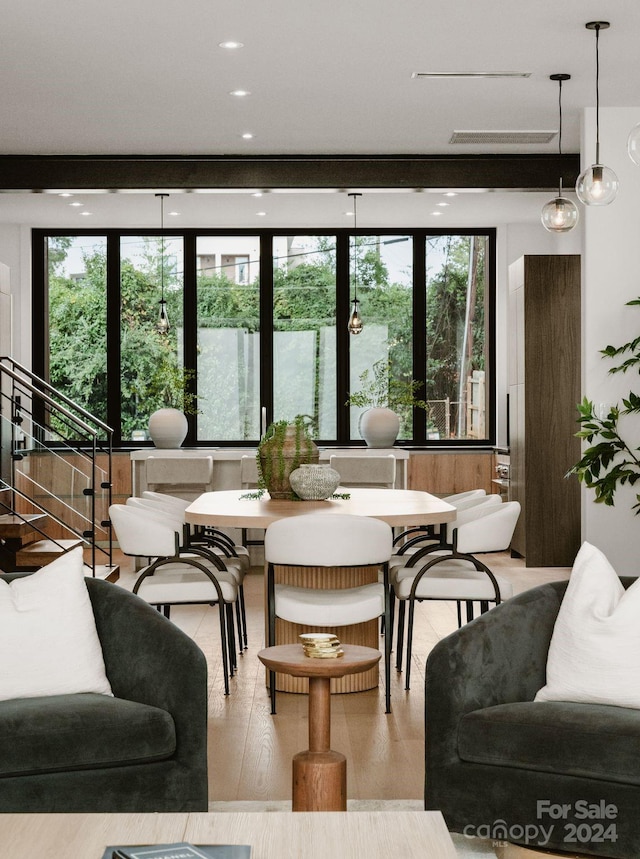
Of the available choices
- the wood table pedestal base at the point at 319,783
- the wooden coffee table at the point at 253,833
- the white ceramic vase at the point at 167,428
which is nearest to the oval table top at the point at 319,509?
the wood table pedestal base at the point at 319,783

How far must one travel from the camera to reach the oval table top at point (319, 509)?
435cm

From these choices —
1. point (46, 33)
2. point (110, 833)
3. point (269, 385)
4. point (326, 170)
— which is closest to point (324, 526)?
point (110, 833)

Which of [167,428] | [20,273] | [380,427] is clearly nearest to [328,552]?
[380,427]

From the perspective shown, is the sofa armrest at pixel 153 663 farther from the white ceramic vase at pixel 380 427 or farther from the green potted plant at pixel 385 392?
the green potted plant at pixel 385 392

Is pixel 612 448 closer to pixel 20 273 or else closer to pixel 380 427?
pixel 380 427

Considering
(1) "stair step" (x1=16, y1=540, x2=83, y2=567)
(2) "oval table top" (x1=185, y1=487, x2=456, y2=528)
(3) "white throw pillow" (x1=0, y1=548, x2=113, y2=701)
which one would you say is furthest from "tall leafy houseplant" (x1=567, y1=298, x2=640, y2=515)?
(3) "white throw pillow" (x1=0, y1=548, x2=113, y2=701)

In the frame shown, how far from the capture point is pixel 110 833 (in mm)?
2053

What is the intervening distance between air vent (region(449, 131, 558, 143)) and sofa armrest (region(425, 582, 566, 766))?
4891 mm

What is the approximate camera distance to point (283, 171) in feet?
25.5

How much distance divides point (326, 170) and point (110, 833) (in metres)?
6.39

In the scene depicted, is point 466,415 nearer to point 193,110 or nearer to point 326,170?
point 326,170

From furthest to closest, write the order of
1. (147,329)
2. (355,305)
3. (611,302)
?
(147,329), (355,305), (611,302)

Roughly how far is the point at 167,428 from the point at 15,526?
3.00m

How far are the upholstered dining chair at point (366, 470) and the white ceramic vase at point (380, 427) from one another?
3.82 feet
